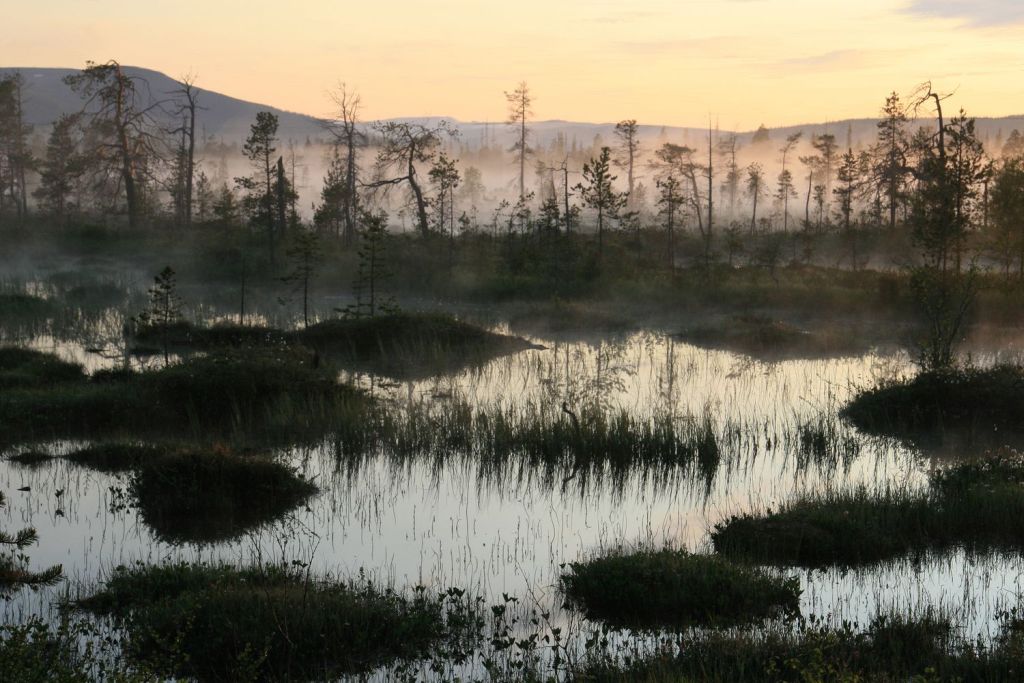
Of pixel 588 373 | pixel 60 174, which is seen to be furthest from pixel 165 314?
pixel 60 174

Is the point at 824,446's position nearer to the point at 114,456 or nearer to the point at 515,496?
the point at 515,496

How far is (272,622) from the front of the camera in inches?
290

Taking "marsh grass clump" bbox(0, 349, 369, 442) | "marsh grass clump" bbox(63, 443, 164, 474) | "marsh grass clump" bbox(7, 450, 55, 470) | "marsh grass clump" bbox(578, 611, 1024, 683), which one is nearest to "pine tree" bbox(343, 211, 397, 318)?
"marsh grass clump" bbox(0, 349, 369, 442)

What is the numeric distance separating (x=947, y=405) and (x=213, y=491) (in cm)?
1050

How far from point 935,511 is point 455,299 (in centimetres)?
2481

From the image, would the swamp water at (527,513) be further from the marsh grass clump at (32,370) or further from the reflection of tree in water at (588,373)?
the marsh grass clump at (32,370)

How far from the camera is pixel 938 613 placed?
7.75 meters

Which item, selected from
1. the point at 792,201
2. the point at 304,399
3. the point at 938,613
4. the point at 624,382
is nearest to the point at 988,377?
the point at 624,382

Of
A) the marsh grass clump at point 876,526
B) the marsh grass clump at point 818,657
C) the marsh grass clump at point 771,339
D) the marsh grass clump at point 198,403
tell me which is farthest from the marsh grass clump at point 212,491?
the marsh grass clump at point 771,339

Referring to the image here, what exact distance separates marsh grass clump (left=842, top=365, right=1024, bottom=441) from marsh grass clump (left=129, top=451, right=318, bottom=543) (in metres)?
8.54

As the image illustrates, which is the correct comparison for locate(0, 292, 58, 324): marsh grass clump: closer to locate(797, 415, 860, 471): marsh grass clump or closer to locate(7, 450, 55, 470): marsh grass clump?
locate(7, 450, 55, 470): marsh grass clump

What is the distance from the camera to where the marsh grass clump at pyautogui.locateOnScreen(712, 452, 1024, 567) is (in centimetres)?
941

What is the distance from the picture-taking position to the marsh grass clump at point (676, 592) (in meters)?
7.93

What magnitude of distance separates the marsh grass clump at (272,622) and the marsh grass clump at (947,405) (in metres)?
9.29
